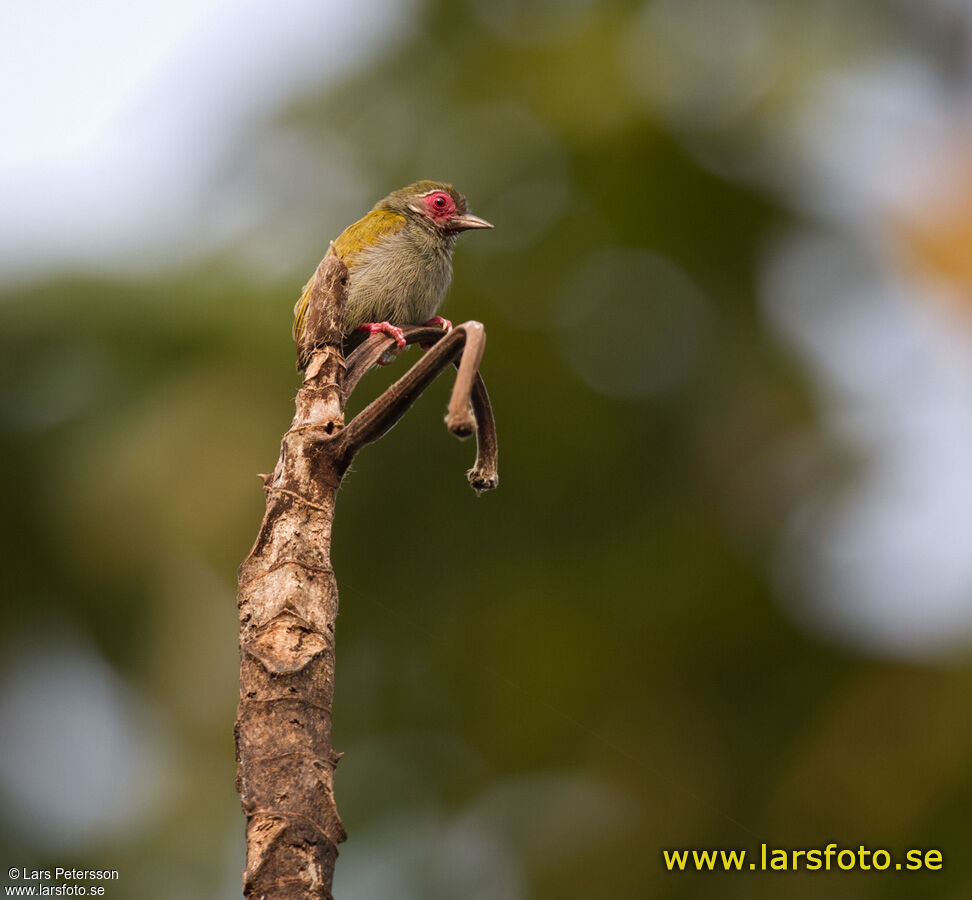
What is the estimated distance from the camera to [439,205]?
17.6 feet

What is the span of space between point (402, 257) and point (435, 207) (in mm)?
640

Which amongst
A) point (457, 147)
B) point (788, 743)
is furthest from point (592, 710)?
point (457, 147)

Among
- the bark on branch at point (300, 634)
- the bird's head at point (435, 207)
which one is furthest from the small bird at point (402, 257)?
the bark on branch at point (300, 634)

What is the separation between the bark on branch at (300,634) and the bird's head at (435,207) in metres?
3.07

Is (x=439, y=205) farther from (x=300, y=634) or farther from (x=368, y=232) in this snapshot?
(x=300, y=634)

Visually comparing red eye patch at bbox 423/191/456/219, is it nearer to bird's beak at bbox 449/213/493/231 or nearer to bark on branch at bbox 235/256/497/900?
bird's beak at bbox 449/213/493/231

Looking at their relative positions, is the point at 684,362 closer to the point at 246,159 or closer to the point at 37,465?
the point at 246,159

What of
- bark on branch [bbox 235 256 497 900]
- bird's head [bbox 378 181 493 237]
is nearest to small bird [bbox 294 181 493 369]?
bird's head [bbox 378 181 493 237]

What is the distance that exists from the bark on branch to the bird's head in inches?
121

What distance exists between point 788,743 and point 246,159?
6.16m

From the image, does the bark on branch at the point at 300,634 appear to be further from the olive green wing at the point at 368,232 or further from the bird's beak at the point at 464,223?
the bird's beak at the point at 464,223

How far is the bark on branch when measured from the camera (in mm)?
1757

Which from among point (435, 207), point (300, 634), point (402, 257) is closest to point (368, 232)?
point (402, 257)

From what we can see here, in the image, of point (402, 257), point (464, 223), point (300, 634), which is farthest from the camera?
point (464, 223)
